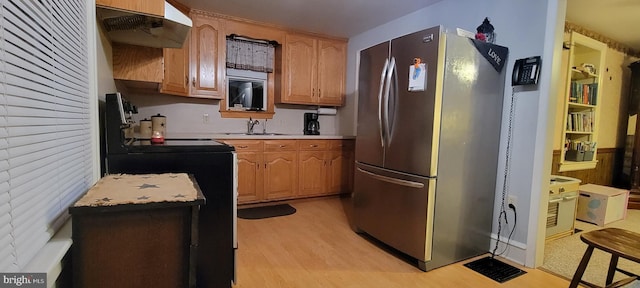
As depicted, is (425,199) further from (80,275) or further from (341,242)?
(80,275)

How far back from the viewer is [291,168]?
142 inches

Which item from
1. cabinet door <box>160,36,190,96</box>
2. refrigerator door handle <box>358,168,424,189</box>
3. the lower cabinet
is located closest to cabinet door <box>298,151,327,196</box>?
the lower cabinet

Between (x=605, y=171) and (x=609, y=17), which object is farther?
(x=605, y=171)

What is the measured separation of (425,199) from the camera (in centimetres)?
202

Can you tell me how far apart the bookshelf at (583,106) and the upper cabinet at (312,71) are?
104 inches

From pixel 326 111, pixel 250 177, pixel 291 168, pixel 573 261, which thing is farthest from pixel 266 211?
pixel 573 261

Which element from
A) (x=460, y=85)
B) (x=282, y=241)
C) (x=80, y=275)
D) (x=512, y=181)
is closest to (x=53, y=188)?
(x=80, y=275)

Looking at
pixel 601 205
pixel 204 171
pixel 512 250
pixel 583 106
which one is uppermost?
pixel 583 106

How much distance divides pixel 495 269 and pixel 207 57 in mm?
3367

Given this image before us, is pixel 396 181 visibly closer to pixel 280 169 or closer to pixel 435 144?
pixel 435 144

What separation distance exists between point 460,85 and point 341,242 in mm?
1543

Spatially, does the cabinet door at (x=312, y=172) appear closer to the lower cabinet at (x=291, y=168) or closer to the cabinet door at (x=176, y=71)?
the lower cabinet at (x=291, y=168)

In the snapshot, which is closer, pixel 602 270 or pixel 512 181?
pixel 602 270

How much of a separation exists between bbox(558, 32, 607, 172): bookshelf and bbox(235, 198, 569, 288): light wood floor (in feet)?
6.96
